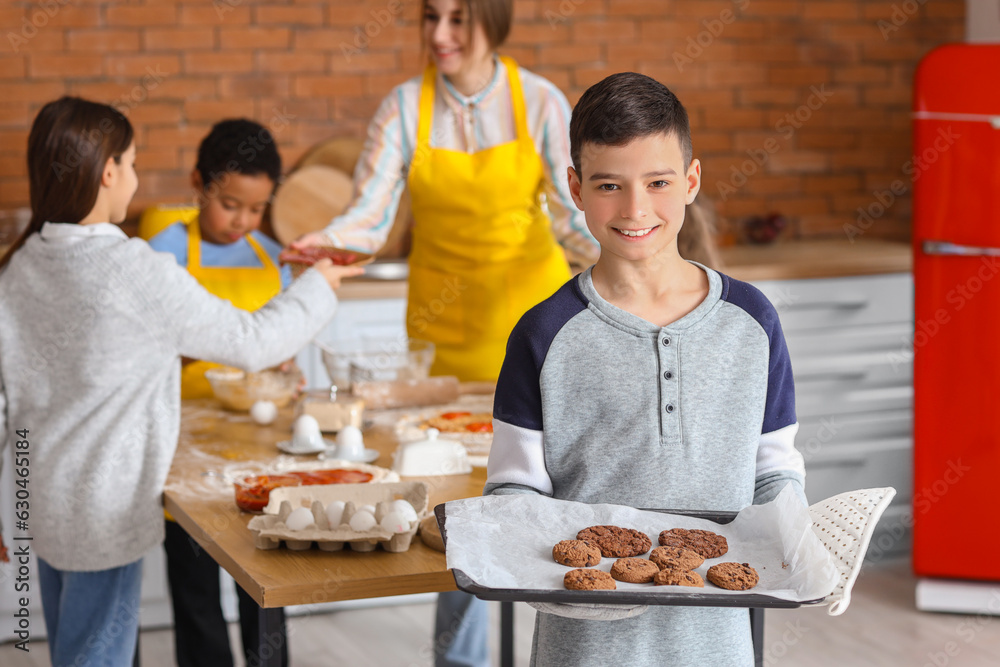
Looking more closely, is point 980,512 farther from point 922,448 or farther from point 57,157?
point 57,157

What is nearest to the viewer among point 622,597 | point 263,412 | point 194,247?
point 622,597

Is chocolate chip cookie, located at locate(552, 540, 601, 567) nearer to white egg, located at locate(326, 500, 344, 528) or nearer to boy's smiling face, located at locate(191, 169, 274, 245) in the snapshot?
white egg, located at locate(326, 500, 344, 528)

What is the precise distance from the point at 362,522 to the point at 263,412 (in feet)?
2.49

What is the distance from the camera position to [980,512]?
9.71 ft

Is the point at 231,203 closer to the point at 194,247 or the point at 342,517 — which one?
the point at 194,247

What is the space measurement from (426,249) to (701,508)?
1.44m

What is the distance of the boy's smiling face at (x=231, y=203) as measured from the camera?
2420mm

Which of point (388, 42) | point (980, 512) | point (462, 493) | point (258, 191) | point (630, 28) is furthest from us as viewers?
point (630, 28)

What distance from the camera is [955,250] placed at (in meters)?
2.86

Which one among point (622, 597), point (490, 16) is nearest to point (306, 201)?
point (490, 16)

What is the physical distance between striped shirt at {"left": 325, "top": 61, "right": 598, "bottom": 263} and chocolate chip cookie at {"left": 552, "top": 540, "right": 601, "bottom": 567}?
4.20 feet

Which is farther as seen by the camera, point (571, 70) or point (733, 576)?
point (571, 70)

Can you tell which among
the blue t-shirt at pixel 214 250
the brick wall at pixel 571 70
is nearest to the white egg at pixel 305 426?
the blue t-shirt at pixel 214 250

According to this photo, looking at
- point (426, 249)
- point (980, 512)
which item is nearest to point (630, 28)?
point (426, 249)
